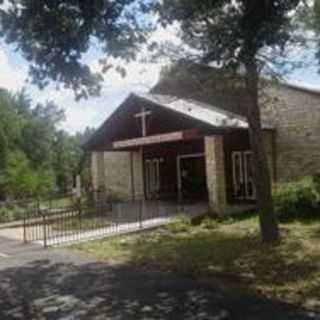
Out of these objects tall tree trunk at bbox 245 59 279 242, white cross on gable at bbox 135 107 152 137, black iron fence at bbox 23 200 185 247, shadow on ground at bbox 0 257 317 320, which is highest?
white cross on gable at bbox 135 107 152 137

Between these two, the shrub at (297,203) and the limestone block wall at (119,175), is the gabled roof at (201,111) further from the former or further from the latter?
the limestone block wall at (119,175)

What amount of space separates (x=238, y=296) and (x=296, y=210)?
10.7m

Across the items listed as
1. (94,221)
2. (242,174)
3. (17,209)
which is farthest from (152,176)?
(94,221)

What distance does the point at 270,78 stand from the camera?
17703 mm

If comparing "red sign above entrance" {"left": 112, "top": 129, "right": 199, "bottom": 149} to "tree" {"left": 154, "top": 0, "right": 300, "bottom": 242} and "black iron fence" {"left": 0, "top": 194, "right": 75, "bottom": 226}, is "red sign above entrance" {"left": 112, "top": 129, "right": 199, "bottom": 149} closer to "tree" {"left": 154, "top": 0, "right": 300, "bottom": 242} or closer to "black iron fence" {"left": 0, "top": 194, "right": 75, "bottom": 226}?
"black iron fence" {"left": 0, "top": 194, "right": 75, "bottom": 226}

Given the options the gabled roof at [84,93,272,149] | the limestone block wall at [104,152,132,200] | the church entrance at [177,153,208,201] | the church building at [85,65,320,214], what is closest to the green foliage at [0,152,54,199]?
the limestone block wall at [104,152,132,200]

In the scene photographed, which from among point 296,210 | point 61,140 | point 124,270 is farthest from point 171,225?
point 61,140

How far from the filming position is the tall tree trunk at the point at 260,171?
54.1 ft

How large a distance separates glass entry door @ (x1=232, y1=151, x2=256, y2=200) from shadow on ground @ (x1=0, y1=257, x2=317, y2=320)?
13966mm

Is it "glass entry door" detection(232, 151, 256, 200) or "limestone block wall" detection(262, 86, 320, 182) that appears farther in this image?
"glass entry door" detection(232, 151, 256, 200)

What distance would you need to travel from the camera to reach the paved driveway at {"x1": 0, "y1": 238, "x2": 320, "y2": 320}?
31.9ft

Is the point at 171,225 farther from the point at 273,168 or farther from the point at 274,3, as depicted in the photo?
the point at 274,3

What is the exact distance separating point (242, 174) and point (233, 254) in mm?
13105

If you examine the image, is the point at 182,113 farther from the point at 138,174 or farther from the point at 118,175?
the point at 118,175
